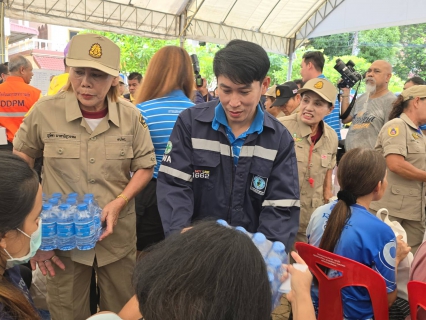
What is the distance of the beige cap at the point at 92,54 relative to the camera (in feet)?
6.04

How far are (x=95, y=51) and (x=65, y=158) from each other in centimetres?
55

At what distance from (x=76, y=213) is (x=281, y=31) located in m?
10.1

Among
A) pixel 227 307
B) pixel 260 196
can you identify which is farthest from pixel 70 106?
pixel 227 307

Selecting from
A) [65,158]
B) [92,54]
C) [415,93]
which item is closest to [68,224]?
[65,158]

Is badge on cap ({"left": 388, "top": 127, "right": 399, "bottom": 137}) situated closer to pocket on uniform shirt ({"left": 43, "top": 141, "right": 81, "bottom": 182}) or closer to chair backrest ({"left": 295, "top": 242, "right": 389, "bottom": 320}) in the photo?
chair backrest ({"left": 295, "top": 242, "right": 389, "bottom": 320})

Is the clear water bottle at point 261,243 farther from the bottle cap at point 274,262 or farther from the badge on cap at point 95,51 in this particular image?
the badge on cap at point 95,51

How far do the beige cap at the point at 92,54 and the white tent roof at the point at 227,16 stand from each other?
617 cm

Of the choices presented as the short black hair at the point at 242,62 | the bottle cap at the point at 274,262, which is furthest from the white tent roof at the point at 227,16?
the bottle cap at the point at 274,262

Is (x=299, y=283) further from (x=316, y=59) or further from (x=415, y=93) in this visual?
(x=316, y=59)

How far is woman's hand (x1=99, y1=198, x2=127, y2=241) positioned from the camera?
6.02 feet

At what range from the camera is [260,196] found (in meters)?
1.71

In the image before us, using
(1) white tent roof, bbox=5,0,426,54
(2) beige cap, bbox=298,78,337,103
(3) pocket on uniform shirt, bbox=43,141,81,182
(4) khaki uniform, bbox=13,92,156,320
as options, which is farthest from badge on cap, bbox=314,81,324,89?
(1) white tent roof, bbox=5,0,426,54

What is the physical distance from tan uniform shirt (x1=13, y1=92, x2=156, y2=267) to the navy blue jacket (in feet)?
1.23

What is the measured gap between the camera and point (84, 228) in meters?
1.72
